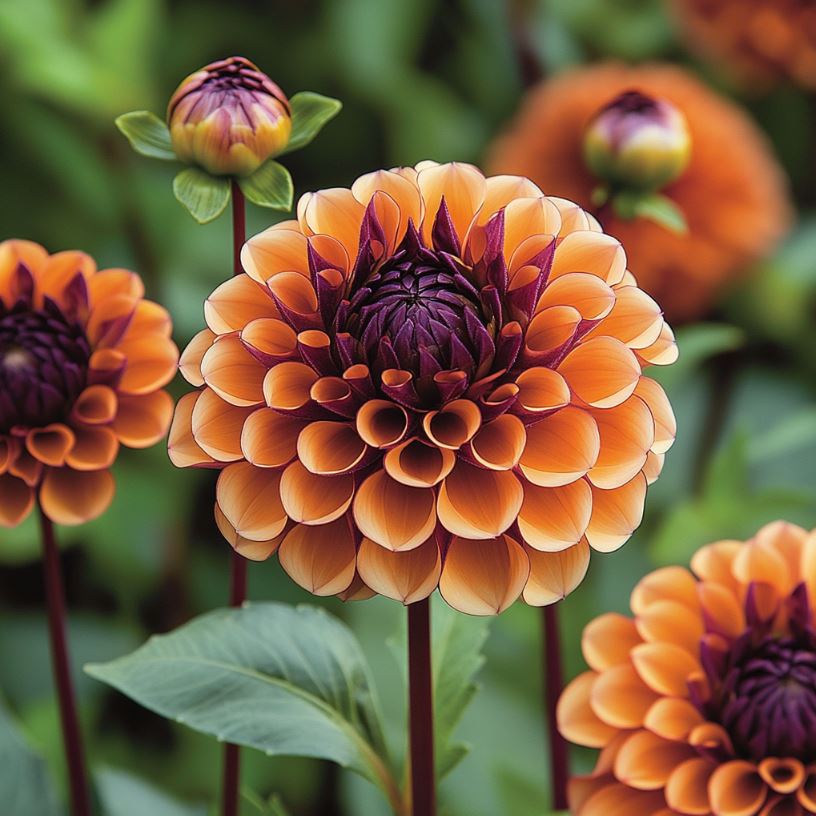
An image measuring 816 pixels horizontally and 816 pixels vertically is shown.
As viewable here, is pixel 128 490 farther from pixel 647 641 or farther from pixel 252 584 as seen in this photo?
pixel 647 641

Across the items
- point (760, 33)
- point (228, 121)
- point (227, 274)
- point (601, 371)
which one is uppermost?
point (760, 33)

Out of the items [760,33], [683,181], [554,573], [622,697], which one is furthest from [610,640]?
[760,33]

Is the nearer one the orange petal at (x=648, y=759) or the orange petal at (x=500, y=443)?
the orange petal at (x=500, y=443)

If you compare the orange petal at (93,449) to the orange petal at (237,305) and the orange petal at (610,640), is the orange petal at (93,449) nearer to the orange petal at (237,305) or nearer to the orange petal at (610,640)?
the orange petal at (237,305)

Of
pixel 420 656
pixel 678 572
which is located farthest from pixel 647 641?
pixel 420 656

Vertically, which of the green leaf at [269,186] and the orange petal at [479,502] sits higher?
the green leaf at [269,186]

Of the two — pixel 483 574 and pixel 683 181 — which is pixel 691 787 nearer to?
pixel 483 574

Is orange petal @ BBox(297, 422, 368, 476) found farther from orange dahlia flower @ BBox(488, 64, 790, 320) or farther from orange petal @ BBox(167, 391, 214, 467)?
orange dahlia flower @ BBox(488, 64, 790, 320)

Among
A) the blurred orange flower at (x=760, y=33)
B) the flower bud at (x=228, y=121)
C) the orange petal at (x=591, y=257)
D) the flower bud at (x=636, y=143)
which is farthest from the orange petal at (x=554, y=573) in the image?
the blurred orange flower at (x=760, y=33)
